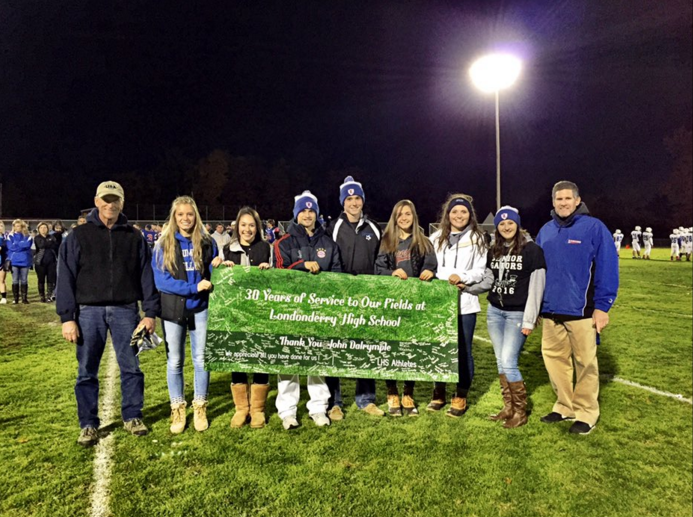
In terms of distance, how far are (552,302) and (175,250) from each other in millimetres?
3769

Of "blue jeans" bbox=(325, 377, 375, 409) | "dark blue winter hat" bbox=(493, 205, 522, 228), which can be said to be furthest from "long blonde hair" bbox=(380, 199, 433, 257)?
"blue jeans" bbox=(325, 377, 375, 409)

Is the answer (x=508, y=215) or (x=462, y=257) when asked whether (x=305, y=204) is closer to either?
(x=462, y=257)

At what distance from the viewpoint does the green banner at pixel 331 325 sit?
4.52 m

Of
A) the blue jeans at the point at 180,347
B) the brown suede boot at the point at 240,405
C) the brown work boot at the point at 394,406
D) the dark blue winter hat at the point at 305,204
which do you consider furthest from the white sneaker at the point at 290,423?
the dark blue winter hat at the point at 305,204

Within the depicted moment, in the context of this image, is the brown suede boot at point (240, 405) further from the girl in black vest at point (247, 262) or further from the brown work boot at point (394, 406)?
the brown work boot at point (394, 406)

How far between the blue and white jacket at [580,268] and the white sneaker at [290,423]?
2.85 meters

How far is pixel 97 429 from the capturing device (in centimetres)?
453

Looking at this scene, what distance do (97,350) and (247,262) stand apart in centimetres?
160

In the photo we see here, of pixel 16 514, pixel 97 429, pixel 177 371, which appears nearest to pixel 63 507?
pixel 16 514

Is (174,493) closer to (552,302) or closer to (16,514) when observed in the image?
(16,514)

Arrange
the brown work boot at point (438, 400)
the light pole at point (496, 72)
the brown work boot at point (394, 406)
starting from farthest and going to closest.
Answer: the light pole at point (496, 72) < the brown work boot at point (438, 400) < the brown work boot at point (394, 406)

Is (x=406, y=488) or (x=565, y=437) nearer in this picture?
(x=406, y=488)

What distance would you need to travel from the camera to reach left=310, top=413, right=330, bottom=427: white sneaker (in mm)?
4918

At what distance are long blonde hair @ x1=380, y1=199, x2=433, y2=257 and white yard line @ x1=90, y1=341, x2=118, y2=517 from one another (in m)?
3.23
